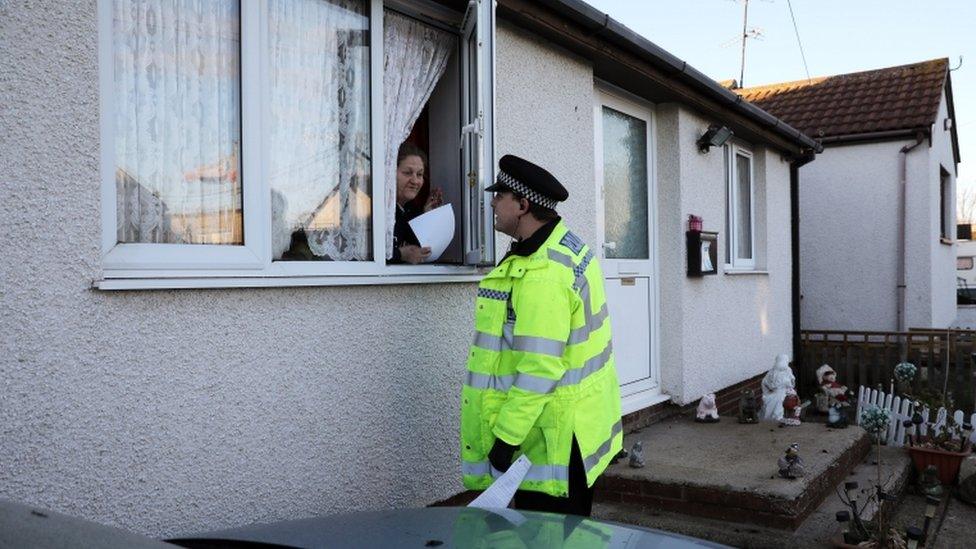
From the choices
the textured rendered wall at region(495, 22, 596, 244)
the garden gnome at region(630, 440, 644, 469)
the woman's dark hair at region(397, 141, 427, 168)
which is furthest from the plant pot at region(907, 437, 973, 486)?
the woman's dark hair at region(397, 141, 427, 168)

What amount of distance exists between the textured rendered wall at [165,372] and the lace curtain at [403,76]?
2.10 ft

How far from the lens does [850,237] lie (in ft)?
42.7

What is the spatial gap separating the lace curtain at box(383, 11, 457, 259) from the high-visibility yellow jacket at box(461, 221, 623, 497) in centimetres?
98

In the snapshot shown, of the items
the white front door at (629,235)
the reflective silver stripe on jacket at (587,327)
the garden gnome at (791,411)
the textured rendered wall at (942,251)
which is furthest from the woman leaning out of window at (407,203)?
the textured rendered wall at (942,251)

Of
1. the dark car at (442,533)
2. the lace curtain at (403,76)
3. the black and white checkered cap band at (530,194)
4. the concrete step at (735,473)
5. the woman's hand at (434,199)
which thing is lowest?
the concrete step at (735,473)

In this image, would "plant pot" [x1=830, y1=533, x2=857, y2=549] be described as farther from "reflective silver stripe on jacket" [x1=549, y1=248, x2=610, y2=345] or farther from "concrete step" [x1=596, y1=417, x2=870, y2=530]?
"reflective silver stripe on jacket" [x1=549, y1=248, x2=610, y2=345]

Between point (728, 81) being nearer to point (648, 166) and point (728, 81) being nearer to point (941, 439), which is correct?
point (648, 166)

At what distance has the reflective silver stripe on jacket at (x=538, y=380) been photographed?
9.68 feet

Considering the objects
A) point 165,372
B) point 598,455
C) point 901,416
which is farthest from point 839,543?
point 901,416

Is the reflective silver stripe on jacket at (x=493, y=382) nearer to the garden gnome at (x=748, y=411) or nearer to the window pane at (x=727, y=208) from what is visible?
the garden gnome at (x=748, y=411)

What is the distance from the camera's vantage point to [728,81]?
1521 cm

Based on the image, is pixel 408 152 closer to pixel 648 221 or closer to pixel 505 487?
pixel 505 487

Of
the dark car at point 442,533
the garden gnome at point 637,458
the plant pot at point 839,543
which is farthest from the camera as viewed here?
the garden gnome at point 637,458

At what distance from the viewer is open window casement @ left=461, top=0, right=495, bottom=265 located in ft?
12.6
